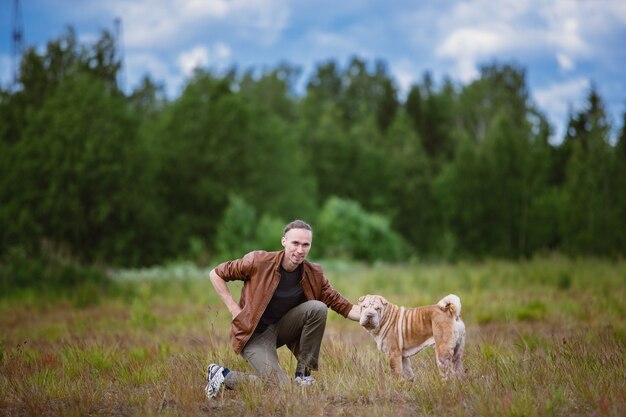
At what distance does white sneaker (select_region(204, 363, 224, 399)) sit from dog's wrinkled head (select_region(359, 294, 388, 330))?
4.53ft

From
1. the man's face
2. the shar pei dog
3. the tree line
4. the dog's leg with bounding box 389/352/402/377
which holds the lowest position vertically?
the dog's leg with bounding box 389/352/402/377

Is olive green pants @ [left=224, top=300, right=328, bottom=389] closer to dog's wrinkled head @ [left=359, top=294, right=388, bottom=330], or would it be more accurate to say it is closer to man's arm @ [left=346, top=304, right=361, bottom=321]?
man's arm @ [left=346, top=304, right=361, bottom=321]

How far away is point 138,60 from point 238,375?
47136 mm

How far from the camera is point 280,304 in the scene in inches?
276

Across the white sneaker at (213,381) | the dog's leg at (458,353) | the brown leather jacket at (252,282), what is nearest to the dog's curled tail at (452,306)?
the dog's leg at (458,353)

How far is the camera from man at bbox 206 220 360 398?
6.74 meters

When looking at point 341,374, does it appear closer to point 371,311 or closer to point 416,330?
point 371,311

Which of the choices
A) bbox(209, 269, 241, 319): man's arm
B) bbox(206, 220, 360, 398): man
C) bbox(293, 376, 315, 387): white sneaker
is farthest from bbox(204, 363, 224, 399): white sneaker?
bbox(293, 376, 315, 387): white sneaker

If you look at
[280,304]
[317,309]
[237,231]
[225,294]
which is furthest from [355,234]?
[225,294]

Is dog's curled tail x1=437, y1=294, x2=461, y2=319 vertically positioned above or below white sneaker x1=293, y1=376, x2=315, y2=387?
above

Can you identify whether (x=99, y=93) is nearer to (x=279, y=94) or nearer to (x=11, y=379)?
(x=279, y=94)

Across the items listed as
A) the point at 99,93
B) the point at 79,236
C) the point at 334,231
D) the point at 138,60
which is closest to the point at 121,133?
the point at 99,93

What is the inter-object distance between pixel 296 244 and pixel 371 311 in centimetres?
97

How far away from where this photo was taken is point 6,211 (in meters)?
30.9
